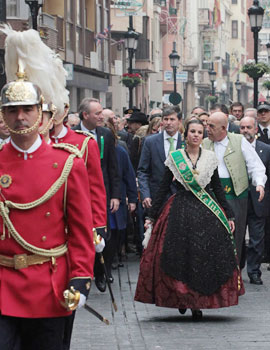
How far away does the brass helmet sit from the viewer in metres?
5.36

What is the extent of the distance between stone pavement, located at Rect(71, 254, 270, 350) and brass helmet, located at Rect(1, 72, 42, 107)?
3625mm

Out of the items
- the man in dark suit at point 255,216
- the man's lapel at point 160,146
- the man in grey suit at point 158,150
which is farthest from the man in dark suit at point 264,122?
the man's lapel at point 160,146

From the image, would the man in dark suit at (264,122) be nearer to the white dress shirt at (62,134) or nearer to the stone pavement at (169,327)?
the stone pavement at (169,327)

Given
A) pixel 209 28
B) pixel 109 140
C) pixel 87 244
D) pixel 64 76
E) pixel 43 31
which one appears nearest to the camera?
pixel 87 244

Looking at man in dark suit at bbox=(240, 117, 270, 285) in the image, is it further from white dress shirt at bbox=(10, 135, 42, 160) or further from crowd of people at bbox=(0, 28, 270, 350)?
white dress shirt at bbox=(10, 135, 42, 160)

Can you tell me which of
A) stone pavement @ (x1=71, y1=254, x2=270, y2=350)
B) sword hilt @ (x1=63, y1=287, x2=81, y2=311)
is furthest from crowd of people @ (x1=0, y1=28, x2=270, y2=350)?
stone pavement @ (x1=71, y1=254, x2=270, y2=350)

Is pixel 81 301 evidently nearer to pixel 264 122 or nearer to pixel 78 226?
pixel 78 226

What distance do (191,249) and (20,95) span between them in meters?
4.75

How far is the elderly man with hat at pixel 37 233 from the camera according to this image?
540 centimetres

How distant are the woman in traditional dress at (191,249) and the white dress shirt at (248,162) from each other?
1709mm

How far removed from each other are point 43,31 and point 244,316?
70.7 feet

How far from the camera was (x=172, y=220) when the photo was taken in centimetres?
997

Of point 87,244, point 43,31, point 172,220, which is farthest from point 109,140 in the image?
point 43,31

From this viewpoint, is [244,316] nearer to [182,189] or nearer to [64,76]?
[182,189]
